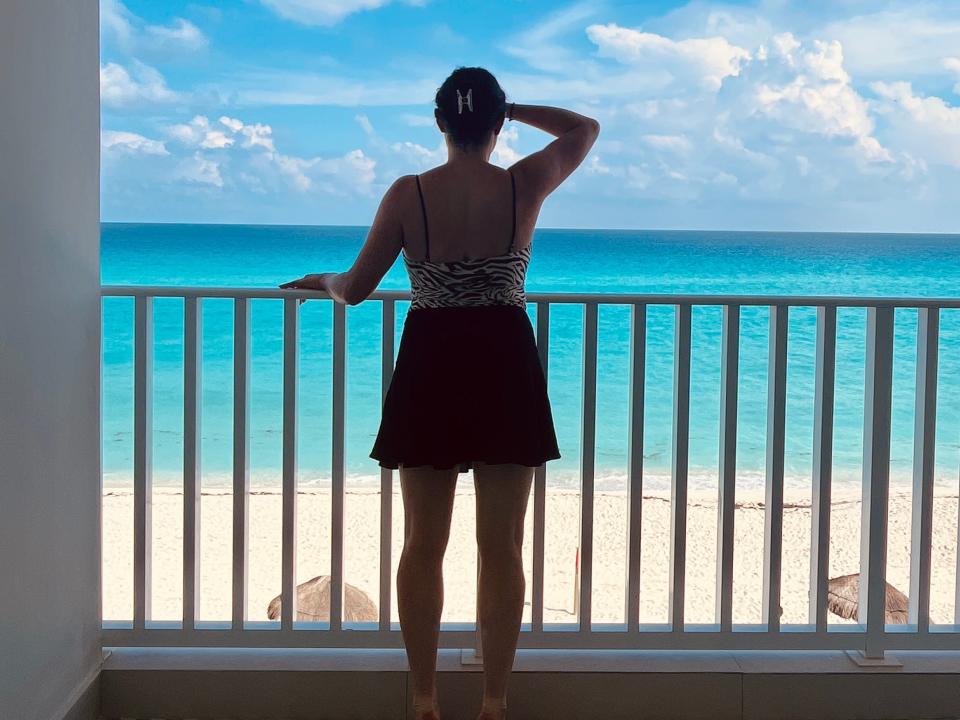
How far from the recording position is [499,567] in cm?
212

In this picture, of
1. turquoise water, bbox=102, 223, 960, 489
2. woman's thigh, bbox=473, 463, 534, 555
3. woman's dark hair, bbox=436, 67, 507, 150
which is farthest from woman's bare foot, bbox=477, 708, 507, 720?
turquoise water, bbox=102, 223, 960, 489

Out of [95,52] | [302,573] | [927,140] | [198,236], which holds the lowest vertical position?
[302,573]

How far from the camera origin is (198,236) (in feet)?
70.5

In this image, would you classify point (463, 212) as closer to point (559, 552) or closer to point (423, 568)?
point (423, 568)

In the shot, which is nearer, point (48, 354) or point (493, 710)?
point (48, 354)

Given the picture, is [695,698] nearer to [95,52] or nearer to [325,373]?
[95,52]

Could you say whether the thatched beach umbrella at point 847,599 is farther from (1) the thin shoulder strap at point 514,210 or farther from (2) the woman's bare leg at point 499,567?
(1) the thin shoulder strap at point 514,210

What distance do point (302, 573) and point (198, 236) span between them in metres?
14.8

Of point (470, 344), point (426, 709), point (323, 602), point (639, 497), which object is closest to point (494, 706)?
point (426, 709)

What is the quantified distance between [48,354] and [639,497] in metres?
1.49

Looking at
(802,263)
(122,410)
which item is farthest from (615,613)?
(802,263)

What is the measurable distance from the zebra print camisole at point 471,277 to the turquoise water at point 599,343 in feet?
16.3

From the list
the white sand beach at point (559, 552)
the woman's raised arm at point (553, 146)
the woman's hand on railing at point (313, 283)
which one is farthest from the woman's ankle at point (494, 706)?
the white sand beach at point (559, 552)

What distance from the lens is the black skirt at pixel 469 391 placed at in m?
2.01
